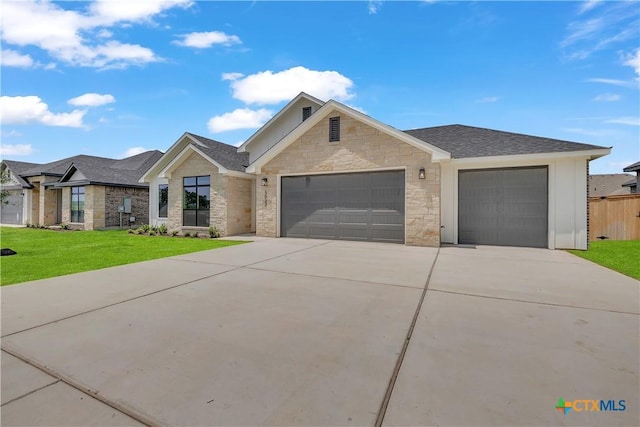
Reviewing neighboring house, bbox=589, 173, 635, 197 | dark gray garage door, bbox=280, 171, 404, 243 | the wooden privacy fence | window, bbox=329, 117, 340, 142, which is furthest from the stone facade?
neighboring house, bbox=589, 173, 635, 197

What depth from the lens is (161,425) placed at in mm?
1907

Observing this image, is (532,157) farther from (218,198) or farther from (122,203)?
(122,203)

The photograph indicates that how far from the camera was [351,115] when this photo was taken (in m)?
11.4

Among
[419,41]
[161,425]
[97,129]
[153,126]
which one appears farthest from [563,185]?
[97,129]

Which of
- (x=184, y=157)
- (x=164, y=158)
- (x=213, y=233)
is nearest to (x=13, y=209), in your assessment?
(x=164, y=158)

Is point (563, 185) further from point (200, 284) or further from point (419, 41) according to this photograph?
point (200, 284)

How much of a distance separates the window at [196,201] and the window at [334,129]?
694 cm

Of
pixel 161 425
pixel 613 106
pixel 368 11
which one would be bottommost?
pixel 161 425

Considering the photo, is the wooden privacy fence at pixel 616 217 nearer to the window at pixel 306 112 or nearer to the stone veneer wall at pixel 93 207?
the window at pixel 306 112

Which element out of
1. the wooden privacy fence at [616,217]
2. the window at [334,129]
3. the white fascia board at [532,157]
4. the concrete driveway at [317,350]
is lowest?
the concrete driveway at [317,350]

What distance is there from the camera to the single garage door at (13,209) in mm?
22406

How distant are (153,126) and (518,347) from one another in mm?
21049

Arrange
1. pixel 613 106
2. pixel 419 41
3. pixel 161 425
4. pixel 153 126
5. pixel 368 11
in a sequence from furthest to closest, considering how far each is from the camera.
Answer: pixel 153 126
pixel 419 41
pixel 613 106
pixel 368 11
pixel 161 425

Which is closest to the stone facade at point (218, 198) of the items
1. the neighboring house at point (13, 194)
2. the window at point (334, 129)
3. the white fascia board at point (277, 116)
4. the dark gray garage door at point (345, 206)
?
the white fascia board at point (277, 116)
